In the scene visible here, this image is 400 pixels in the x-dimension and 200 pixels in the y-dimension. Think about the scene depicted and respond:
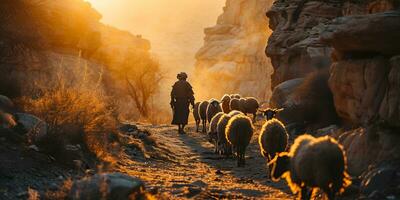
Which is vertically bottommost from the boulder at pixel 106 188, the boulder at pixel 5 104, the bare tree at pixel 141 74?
the boulder at pixel 106 188

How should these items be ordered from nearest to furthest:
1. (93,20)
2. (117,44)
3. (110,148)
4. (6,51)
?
1. (110,148)
2. (6,51)
3. (93,20)
4. (117,44)

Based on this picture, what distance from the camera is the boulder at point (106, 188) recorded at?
576cm

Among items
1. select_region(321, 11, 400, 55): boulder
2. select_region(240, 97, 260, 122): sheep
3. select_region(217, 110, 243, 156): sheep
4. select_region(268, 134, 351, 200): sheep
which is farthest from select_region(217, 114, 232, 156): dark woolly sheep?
select_region(240, 97, 260, 122): sheep

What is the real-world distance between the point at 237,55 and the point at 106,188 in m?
72.7

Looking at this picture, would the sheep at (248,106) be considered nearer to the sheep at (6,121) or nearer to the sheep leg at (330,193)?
the sheep at (6,121)

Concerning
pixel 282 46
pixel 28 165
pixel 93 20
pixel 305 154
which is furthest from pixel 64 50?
pixel 305 154

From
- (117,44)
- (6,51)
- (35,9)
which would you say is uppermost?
(117,44)

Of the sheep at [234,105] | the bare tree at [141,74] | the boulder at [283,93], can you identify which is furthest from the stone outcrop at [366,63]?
the bare tree at [141,74]

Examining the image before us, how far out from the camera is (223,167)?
42.7 feet

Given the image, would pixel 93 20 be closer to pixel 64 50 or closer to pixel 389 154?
pixel 64 50

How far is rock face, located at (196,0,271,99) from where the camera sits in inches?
2894

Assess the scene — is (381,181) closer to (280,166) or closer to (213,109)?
(280,166)

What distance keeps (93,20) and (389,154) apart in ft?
117

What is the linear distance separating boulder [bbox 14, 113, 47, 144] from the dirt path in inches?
73.2
